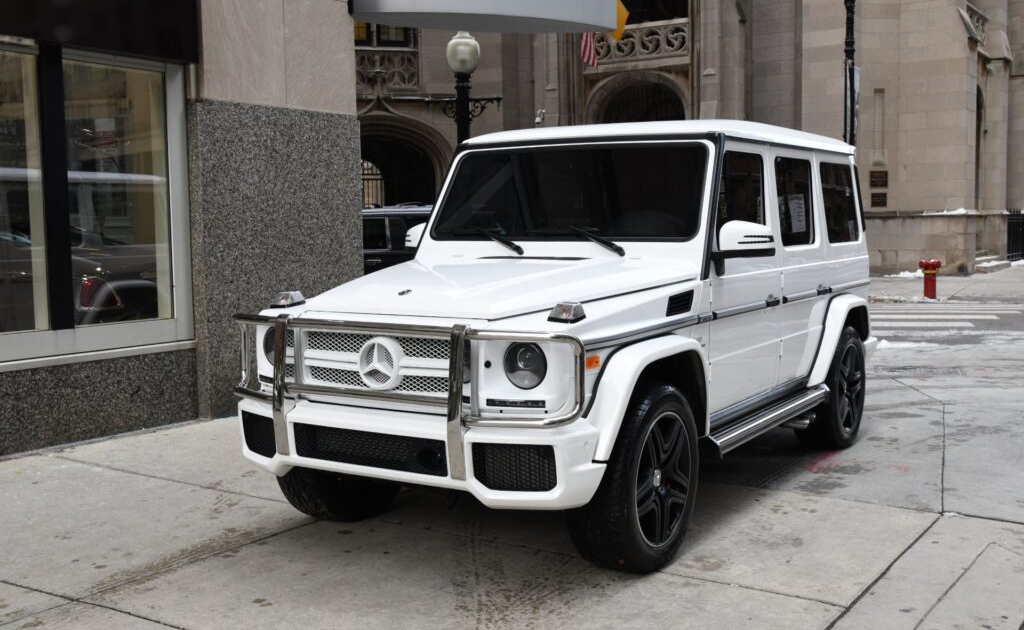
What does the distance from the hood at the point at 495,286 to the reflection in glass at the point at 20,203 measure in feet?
10.5

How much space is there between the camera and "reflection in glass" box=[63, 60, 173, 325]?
789 centimetres

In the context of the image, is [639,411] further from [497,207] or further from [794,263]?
[794,263]

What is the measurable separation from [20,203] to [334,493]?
3521 millimetres

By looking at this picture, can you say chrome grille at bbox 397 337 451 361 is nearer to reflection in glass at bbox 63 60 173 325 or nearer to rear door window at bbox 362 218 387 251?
reflection in glass at bbox 63 60 173 325

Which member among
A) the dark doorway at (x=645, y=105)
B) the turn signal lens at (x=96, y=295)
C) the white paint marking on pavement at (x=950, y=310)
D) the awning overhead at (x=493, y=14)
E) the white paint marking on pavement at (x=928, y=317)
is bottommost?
the white paint marking on pavement at (x=928, y=317)

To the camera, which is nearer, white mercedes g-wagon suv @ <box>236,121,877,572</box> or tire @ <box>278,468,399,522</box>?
white mercedes g-wagon suv @ <box>236,121,877,572</box>

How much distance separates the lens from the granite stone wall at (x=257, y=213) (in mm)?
8516

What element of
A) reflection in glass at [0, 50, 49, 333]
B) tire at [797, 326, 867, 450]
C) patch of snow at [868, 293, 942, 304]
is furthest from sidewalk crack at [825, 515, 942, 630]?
patch of snow at [868, 293, 942, 304]

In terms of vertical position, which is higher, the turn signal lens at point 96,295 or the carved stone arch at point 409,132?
the carved stone arch at point 409,132

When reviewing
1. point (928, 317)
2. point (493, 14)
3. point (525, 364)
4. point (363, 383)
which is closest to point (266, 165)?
point (493, 14)

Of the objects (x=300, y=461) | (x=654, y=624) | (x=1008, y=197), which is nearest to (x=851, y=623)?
(x=654, y=624)

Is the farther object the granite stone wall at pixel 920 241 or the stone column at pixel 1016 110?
the stone column at pixel 1016 110

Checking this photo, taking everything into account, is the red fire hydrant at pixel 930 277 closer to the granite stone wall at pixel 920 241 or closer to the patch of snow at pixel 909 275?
the patch of snow at pixel 909 275

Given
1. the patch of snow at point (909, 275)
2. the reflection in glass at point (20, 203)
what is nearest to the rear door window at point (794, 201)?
the reflection in glass at point (20, 203)
